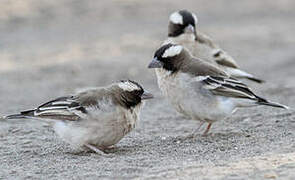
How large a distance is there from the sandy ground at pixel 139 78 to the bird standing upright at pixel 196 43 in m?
0.95

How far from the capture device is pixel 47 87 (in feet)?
47.8

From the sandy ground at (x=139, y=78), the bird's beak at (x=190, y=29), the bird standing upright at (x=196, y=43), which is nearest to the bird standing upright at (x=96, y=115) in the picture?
the sandy ground at (x=139, y=78)

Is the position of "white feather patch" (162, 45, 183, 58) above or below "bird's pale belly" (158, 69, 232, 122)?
above

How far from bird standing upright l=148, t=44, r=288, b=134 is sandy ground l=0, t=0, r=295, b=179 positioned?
1.34 ft

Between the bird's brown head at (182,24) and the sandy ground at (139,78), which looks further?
the bird's brown head at (182,24)

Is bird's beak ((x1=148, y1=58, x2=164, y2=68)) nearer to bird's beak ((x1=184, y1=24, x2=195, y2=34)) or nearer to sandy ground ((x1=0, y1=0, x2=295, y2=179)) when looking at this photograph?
sandy ground ((x1=0, y1=0, x2=295, y2=179))

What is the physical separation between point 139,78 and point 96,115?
6756mm

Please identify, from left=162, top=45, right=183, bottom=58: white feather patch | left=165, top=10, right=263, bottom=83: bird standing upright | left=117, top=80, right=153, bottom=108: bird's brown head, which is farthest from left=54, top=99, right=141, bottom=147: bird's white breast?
left=165, top=10, right=263, bottom=83: bird standing upright

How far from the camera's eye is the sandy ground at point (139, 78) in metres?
7.98

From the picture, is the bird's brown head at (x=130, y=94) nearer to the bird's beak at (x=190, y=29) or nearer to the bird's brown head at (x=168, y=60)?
the bird's brown head at (x=168, y=60)

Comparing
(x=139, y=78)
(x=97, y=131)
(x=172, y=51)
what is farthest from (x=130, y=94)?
(x=139, y=78)

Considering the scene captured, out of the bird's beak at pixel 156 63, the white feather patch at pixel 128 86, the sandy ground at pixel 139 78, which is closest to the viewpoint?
the sandy ground at pixel 139 78

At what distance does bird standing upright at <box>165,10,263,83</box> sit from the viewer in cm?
1230

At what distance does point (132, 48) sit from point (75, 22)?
10.7 ft
